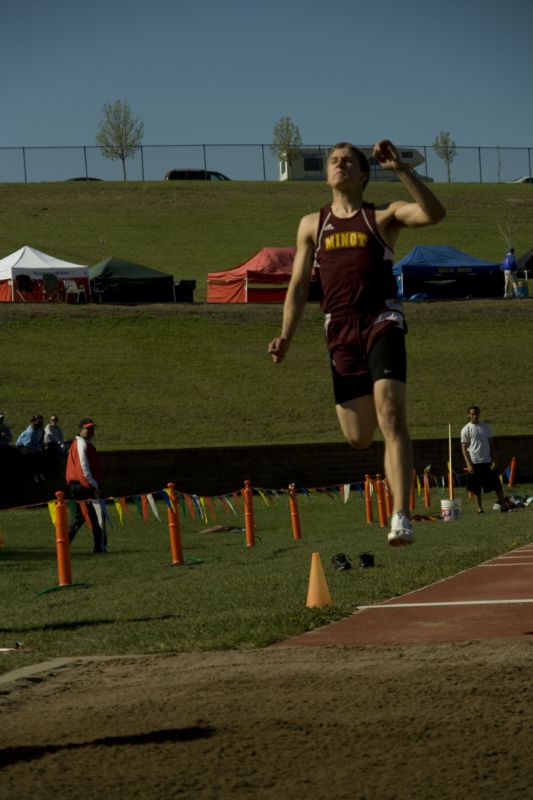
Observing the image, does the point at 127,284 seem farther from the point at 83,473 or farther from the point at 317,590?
the point at 317,590

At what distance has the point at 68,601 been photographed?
40.1 ft

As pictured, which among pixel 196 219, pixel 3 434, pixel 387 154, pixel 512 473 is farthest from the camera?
pixel 196 219

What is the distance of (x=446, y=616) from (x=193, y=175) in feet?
281

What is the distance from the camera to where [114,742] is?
479 centimetres

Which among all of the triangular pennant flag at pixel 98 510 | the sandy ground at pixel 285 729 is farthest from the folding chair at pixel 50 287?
the sandy ground at pixel 285 729

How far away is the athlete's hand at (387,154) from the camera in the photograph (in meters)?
6.42

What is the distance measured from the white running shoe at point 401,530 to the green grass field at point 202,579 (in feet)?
4.63

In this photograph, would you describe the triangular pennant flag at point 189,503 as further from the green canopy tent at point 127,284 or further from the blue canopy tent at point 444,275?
the blue canopy tent at point 444,275

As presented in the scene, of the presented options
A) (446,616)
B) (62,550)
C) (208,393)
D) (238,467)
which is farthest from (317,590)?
(208,393)

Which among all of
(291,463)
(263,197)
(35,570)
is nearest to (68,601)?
(35,570)

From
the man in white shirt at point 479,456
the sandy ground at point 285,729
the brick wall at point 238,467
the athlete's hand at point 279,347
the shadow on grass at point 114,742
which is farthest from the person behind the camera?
the brick wall at point 238,467

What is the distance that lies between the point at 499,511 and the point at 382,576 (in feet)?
39.3

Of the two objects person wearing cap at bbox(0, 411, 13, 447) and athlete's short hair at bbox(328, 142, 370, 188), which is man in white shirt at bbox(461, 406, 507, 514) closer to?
person wearing cap at bbox(0, 411, 13, 447)

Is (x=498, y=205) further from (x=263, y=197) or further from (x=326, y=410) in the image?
(x=326, y=410)
